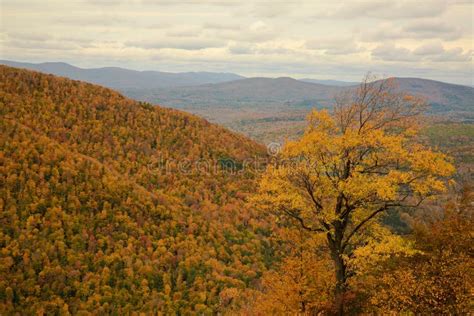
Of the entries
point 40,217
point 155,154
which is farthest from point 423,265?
point 155,154

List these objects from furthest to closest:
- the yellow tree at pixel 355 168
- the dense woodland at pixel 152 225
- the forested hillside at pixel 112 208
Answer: the forested hillside at pixel 112 208
the dense woodland at pixel 152 225
the yellow tree at pixel 355 168

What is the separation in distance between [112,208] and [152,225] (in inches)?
374

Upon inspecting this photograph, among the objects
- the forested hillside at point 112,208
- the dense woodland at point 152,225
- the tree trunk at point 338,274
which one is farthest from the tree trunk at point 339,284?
the forested hillside at point 112,208

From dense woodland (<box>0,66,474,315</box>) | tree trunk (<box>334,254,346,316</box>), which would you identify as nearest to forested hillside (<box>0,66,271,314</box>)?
dense woodland (<box>0,66,474,315</box>)

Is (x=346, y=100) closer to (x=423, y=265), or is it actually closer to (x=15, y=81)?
(x=423, y=265)

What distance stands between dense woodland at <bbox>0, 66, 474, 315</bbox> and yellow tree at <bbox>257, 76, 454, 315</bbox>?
0.31 m

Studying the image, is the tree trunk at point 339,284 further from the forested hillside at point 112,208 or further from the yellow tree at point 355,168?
the forested hillside at point 112,208

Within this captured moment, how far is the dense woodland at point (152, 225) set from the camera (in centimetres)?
2238

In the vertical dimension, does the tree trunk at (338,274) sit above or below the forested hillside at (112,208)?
above

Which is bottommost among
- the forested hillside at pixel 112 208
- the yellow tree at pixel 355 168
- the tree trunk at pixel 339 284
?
the forested hillside at pixel 112 208

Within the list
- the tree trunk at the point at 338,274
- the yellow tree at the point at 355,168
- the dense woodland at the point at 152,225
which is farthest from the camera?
the dense woodland at the point at 152,225

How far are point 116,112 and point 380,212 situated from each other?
10757cm

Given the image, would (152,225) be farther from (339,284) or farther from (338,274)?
(338,274)

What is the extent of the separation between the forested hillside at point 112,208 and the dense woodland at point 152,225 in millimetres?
285
